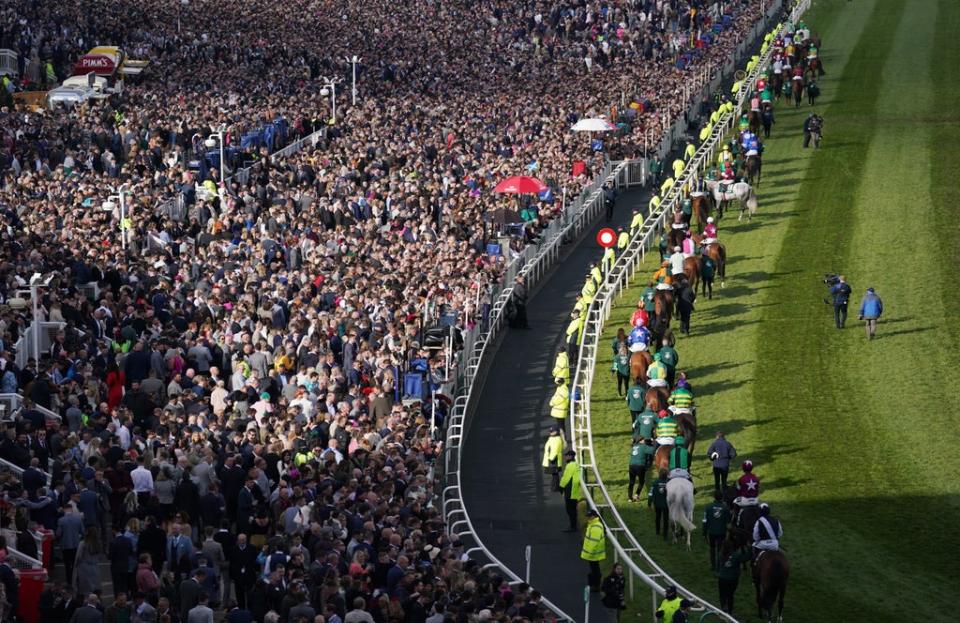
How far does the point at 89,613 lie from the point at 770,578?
8783 millimetres

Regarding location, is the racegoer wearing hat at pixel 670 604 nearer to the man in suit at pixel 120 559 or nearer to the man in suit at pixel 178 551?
the man in suit at pixel 178 551

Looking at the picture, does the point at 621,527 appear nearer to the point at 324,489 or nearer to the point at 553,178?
the point at 324,489

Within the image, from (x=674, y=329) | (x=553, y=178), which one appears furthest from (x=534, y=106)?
(x=674, y=329)

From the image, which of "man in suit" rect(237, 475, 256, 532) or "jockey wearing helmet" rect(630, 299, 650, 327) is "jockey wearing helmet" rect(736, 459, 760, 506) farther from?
"jockey wearing helmet" rect(630, 299, 650, 327)

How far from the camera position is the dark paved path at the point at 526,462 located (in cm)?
2542

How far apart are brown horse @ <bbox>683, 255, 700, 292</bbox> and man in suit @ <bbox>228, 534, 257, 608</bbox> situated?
638 inches

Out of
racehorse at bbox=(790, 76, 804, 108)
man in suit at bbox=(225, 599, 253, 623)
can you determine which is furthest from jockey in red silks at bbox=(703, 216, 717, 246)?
man in suit at bbox=(225, 599, 253, 623)

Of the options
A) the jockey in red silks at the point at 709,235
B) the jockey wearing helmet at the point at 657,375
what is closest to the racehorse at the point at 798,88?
the jockey in red silks at the point at 709,235

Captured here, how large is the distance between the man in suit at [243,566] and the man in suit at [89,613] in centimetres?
298

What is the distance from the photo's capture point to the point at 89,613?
17609 millimetres

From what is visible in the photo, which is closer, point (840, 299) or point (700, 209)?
point (840, 299)

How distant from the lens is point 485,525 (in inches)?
1063

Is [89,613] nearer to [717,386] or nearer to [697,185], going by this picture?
[717,386]

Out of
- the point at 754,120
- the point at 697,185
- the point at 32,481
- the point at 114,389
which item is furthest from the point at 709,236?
the point at 32,481
